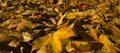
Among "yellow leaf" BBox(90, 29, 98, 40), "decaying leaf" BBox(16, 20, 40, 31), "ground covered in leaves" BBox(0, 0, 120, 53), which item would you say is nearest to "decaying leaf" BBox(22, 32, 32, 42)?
"ground covered in leaves" BBox(0, 0, 120, 53)

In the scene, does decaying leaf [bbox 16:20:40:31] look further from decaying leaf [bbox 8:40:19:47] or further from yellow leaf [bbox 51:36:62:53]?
yellow leaf [bbox 51:36:62:53]

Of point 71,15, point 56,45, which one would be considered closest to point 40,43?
point 56,45

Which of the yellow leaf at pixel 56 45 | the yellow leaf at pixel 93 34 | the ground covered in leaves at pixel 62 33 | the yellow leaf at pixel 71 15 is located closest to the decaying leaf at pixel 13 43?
the ground covered in leaves at pixel 62 33

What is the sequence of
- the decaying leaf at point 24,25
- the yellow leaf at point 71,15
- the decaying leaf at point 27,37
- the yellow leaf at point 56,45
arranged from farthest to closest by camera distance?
the yellow leaf at point 71,15 → the decaying leaf at point 24,25 → the decaying leaf at point 27,37 → the yellow leaf at point 56,45

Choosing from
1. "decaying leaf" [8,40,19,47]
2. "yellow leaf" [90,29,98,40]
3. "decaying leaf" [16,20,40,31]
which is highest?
"yellow leaf" [90,29,98,40]

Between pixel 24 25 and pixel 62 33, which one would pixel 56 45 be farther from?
pixel 24 25

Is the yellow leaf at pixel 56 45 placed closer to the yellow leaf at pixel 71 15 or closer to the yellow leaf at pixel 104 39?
the yellow leaf at pixel 104 39

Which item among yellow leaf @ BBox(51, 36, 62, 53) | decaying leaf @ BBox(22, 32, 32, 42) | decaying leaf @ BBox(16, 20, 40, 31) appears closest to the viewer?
yellow leaf @ BBox(51, 36, 62, 53)

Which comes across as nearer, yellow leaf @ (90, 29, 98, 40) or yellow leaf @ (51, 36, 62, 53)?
yellow leaf @ (51, 36, 62, 53)

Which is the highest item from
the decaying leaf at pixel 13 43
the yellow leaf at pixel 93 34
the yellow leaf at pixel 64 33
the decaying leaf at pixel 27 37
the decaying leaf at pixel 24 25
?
the yellow leaf at pixel 64 33

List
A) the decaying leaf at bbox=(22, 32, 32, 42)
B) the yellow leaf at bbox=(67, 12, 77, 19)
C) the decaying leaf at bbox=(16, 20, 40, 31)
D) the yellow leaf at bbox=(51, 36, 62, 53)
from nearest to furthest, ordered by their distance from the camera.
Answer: the yellow leaf at bbox=(51, 36, 62, 53)
the decaying leaf at bbox=(22, 32, 32, 42)
the decaying leaf at bbox=(16, 20, 40, 31)
the yellow leaf at bbox=(67, 12, 77, 19)

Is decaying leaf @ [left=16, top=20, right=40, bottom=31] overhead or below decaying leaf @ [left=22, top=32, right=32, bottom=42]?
below

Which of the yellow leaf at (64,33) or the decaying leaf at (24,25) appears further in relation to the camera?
the decaying leaf at (24,25)

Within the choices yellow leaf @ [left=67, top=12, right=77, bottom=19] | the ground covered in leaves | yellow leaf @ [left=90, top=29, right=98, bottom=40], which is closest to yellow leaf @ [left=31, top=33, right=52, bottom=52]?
the ground covered in leaves
